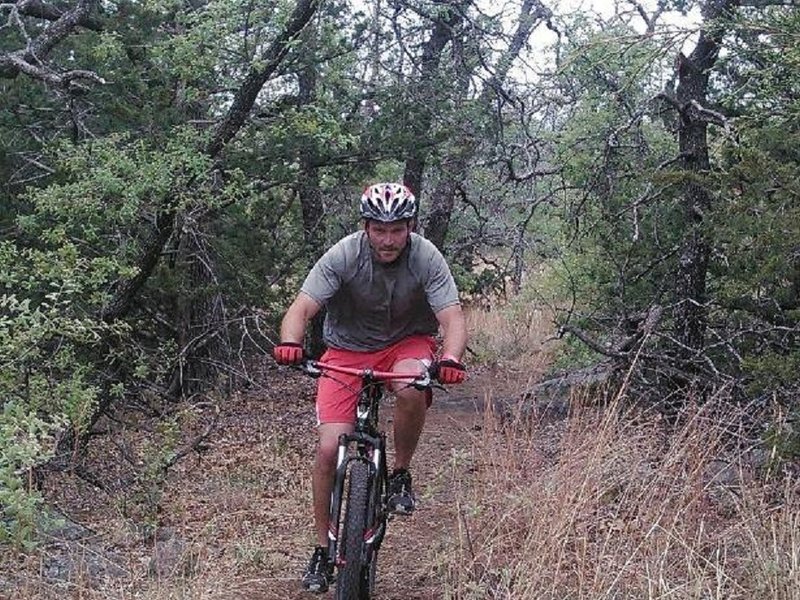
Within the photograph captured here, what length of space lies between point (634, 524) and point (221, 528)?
9.43ft

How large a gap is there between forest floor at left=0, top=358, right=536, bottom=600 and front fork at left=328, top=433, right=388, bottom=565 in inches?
18.0

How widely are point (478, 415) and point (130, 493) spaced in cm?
458

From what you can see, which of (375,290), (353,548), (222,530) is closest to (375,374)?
(375,290)

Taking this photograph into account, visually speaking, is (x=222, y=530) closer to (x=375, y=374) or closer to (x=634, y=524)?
(x=375, y=374)

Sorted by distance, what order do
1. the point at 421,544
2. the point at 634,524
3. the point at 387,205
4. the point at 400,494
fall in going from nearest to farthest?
the point at 634,524 < the point at 387,205 < the point at 400,494 < the point at 421,544

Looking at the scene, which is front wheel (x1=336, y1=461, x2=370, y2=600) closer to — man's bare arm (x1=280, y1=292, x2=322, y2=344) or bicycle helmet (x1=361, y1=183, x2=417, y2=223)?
man's bare arm (x1=280, y1=292, x2=322, y2=344)

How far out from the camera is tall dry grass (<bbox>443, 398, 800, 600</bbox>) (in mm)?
4062

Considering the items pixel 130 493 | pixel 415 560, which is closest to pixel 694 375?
pixel 415 560

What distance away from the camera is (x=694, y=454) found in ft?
16.5

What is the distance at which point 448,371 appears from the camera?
4.55 meters

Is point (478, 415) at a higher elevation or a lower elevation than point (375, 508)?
lower

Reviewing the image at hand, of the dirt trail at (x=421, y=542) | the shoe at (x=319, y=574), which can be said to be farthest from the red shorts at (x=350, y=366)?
the dirt trail at (x=421, y=542)

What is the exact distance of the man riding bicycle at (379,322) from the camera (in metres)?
4.79

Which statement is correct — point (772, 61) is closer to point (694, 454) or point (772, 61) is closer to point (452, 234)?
point (694, 454)
